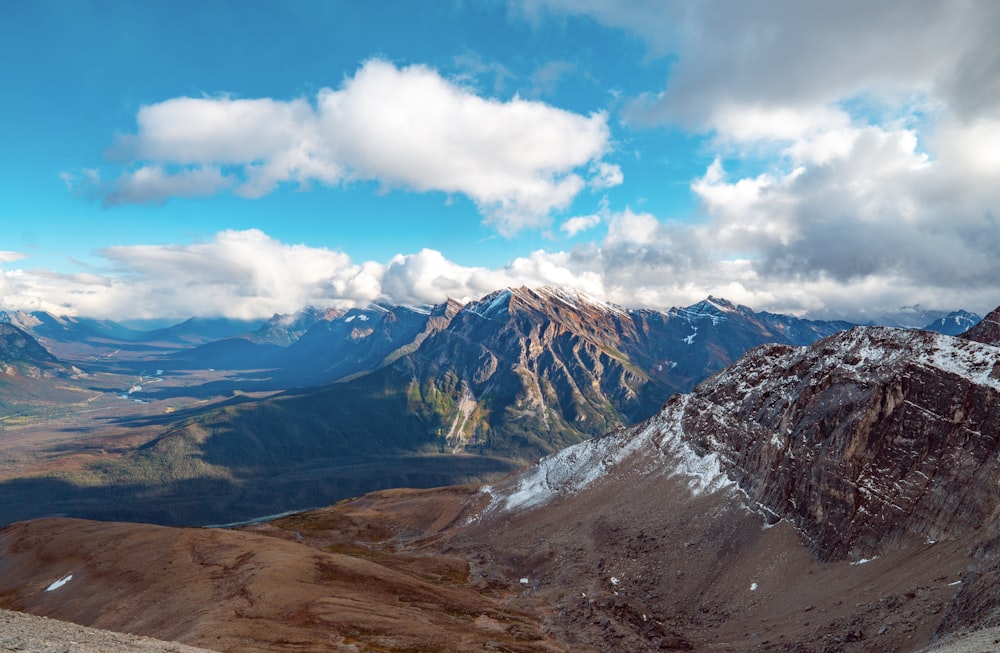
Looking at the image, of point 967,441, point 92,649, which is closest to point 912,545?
point 967,441

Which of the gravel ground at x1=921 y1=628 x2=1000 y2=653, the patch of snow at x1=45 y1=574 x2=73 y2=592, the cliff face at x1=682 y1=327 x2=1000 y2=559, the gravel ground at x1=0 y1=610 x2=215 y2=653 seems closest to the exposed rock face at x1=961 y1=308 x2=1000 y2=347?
the cliff face at x1=682 y1=327 x2=1000 y2=559

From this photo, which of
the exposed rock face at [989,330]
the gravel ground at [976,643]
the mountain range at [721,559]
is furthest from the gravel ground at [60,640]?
the exposed rock face at [989,330]

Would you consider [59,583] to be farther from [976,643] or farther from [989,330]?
[989,330]

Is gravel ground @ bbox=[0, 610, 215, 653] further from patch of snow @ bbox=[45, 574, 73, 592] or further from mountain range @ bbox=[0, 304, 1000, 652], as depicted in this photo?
patch of snow @ bbox=[45, 574, 73, 592]

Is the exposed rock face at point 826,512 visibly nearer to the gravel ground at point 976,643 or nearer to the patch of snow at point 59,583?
the gravel ground at point 976,643

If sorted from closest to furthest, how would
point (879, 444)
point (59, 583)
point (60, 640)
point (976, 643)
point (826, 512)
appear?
point (976, 643)
point (60, 640)
point (826, 512)
point (879, 444)
point (59, 583)

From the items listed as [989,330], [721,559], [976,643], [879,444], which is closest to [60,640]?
[976,643]
